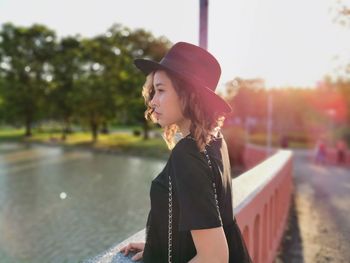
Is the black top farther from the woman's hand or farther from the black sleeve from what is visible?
the woman's hand

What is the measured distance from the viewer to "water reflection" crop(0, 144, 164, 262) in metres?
11.6

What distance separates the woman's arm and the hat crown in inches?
26.3

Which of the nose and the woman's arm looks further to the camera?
the nose

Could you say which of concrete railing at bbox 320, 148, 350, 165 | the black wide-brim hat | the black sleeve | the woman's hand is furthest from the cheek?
concrete railing at bbox 320, 148, 350, 165

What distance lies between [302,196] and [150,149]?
2626 centimetres

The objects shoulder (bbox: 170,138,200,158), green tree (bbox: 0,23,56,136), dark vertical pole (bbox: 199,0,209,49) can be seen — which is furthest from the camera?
green tree (bbox: 0,23,56,136)

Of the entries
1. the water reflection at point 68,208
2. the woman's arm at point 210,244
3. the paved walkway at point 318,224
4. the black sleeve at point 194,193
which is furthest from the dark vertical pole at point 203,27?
the water reflection at point 68,208

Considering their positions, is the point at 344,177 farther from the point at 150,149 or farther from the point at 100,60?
the point at 100,60

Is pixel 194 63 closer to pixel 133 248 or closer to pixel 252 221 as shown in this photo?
pixel 133 248

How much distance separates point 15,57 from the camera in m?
58.0

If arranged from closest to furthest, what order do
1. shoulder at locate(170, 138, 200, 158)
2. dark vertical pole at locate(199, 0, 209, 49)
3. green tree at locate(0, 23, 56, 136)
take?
shoulder at locate(170, 138, 200, 158) < dark vertical pole at locate(199, 0, 209, 49) < green tree at locate(0, 23, 56, 136)

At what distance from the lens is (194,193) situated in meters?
1.77

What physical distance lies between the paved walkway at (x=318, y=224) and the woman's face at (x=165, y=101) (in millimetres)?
5873

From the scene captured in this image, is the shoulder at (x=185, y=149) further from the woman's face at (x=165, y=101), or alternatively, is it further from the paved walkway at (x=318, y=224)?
the paved walkway at (x=318, y=224)
